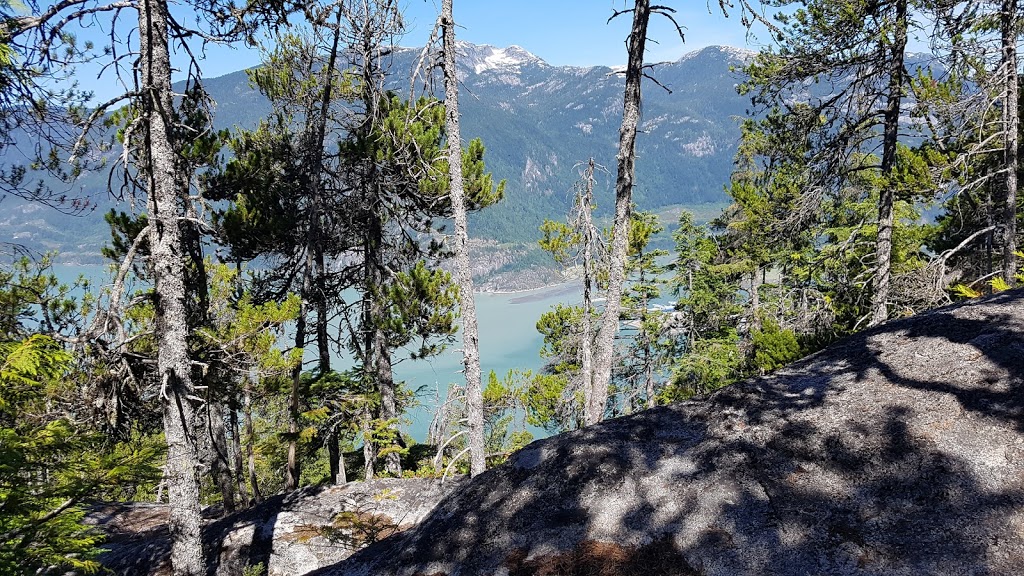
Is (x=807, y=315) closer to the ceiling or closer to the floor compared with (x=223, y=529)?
closer to the ceiling

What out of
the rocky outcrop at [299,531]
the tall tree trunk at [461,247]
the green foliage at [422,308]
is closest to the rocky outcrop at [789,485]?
the rocky outcrop at [299,531]

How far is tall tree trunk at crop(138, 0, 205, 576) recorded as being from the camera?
19.9 feet

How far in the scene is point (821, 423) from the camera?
3.50 m

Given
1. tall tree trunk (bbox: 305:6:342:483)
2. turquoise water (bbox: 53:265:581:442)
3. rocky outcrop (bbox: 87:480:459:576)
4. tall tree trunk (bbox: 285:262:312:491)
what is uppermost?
tall tree trunk (bbox: 305:6:342:483)

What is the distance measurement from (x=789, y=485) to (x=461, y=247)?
700cm

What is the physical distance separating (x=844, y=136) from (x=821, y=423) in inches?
366

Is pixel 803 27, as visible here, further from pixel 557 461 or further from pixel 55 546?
pixel 55 546

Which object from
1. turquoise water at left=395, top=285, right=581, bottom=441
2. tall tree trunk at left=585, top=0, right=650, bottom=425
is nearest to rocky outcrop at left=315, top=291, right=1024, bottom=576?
tall tree trunk at left=585, top=0, right=650, bottom=425

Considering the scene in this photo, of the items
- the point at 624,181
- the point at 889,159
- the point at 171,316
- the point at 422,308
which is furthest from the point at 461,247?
the point at 889,159

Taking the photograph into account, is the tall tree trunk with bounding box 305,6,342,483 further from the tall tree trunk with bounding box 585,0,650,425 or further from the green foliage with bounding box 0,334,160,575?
the green foliage with bounding box 0,334,160,575

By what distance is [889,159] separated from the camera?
411 inches

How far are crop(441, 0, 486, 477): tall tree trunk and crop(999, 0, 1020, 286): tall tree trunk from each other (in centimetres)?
929

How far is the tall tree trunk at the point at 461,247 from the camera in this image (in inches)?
352

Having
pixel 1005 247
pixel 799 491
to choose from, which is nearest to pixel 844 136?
pixel 1005 247
